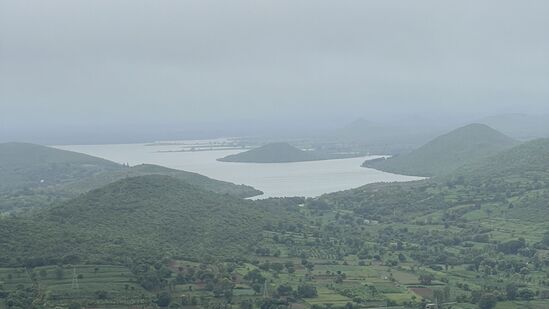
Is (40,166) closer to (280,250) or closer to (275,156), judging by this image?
(275,156)

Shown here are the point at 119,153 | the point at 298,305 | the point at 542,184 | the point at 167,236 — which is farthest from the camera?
the point at 119,153

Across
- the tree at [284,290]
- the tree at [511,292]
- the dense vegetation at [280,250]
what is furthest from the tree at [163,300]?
the tree at [511,292]

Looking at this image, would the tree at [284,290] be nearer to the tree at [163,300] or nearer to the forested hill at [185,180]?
the tree at [163,300]

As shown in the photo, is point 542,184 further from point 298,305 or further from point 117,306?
point 117,306

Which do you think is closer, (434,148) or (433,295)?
(433,295)

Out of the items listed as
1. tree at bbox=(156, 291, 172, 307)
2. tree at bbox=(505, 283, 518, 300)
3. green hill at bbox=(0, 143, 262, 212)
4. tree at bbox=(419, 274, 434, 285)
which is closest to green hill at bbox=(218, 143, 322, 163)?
green hill at bbox=(0, 143, 262, 212)

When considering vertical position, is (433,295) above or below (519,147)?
below

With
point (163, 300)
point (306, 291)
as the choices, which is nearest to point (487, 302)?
point (306, 291)

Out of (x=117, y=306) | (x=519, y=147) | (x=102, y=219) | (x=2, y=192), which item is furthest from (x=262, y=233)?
(x=2, y=192)
